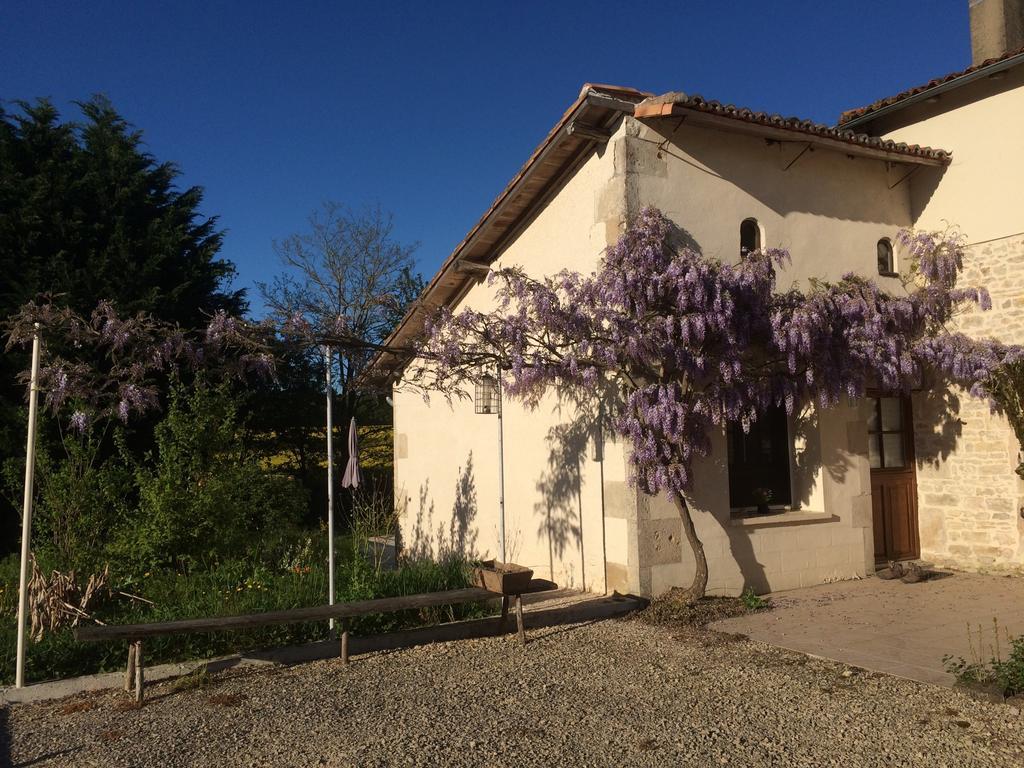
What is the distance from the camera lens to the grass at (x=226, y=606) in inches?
215

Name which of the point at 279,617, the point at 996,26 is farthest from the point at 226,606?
the point at 996,26

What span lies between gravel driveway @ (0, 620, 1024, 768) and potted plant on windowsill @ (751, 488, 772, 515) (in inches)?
101

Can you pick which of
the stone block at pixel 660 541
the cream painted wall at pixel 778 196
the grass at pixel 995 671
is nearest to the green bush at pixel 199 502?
the stone block at pixel 660 541

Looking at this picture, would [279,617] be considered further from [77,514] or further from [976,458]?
[976,458]

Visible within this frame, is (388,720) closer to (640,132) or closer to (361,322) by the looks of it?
(640,132)

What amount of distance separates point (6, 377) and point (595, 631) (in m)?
8.13

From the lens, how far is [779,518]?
809 centimetres

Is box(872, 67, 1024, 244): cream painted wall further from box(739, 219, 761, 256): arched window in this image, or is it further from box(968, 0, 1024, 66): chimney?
box(739, 219, 761, 256): arched window

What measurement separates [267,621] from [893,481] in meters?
7.20

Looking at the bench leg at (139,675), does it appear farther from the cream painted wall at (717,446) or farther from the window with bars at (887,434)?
the window with bars at (887,434)

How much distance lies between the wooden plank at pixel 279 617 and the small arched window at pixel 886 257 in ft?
19.8

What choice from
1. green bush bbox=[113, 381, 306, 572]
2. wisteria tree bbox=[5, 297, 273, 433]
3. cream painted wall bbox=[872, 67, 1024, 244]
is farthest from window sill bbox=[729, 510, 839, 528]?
wisteria tree bbox=[5, 297, 273, 433]

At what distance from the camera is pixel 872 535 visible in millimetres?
8719

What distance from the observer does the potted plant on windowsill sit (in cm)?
828
